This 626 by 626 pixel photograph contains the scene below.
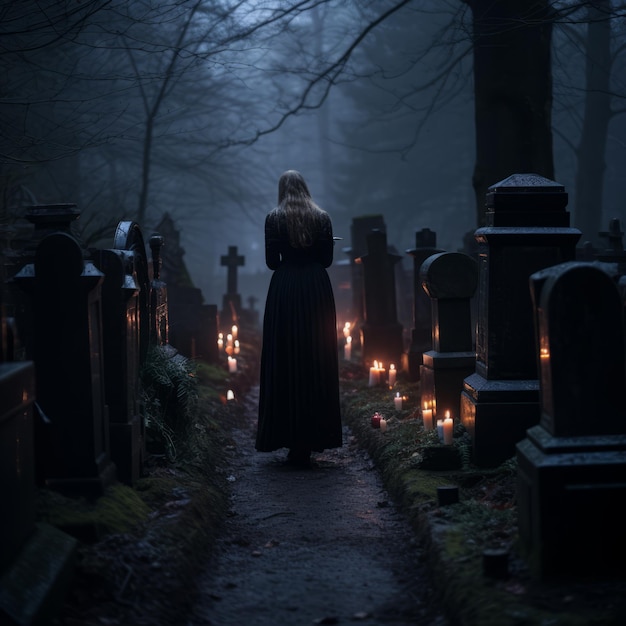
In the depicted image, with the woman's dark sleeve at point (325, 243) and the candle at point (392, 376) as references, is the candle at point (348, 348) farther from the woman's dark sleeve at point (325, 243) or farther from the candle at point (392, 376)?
the woman's dark sleeve at point (325, 243)

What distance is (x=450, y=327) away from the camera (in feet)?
27.1

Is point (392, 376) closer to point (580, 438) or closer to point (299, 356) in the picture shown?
point (299, 356)

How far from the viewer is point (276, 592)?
16.1 feet

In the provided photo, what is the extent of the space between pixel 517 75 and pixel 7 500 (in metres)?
8.12

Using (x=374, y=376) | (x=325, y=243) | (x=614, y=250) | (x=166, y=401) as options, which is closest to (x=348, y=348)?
(x=374, y=376)

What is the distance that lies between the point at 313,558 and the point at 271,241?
10.3ft

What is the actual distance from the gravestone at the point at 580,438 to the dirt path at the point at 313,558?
741 mm

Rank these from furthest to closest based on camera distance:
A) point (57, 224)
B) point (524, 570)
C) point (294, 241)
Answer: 1. point (294, 241)
2. point (57, 224)
3. point (524, 570)

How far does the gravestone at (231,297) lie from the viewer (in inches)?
738

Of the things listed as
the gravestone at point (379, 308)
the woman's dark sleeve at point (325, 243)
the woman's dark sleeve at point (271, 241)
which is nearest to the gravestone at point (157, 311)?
the woman's dark sleeve at point (271, 241)

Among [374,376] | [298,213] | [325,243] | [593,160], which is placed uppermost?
[593,160]

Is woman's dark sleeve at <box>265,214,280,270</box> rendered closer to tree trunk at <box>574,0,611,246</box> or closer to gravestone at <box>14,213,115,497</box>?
gravestone at <box>14,213,115,497</box>

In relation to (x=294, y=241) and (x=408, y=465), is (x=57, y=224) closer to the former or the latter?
(x=294, y=241)

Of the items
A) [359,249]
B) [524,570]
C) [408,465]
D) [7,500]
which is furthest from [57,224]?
[359,249]
